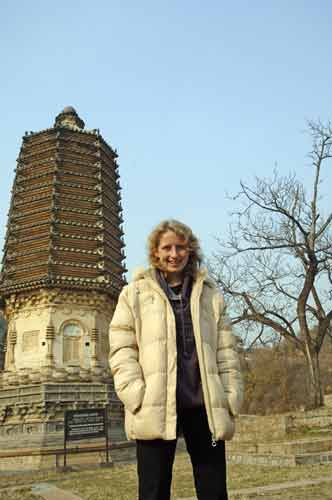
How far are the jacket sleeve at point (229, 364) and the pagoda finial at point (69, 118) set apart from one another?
91.7 ft

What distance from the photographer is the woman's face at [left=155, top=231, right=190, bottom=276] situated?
300 centimetres

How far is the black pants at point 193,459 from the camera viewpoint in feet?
8.41

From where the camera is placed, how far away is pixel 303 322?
46.3ft

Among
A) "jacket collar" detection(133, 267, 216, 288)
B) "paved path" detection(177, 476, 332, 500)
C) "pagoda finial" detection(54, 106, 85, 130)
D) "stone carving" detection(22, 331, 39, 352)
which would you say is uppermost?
"pagoda finial" detection(54, 106, 85, 130)

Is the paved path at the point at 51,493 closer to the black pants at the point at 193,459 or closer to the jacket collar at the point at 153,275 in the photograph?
the black pants at the point at 193,459

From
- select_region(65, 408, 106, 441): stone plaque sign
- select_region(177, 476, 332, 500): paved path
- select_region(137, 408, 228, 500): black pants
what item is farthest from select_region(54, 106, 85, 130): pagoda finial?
select_region(137, 408, 228, 500): black pants

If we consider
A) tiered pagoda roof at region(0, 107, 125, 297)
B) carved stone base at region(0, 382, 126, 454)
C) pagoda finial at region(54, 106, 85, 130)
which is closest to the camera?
carved stone base at region(0, 382, 126, 454)

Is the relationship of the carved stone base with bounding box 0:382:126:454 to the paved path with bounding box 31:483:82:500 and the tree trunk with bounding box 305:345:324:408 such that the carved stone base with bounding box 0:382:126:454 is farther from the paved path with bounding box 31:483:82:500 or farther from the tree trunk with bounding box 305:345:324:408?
the paved path with bounding box 31:483:82:500

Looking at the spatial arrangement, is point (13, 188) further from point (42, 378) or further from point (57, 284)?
point (42, 378)

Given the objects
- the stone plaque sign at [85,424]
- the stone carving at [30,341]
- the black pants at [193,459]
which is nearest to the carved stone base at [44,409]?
the stone carving at [30,341]

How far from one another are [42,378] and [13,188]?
39.0 ft

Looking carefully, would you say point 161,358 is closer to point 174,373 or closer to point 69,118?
point 174,373

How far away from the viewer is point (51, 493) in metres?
6.40

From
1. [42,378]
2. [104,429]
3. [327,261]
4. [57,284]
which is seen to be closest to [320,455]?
[104,429]
